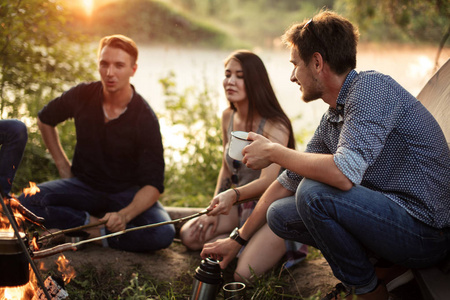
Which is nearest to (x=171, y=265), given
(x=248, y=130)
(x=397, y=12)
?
(x=248, y=130)

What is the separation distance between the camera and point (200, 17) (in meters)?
18.3

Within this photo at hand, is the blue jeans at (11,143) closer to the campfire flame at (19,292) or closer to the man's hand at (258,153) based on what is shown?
the campfire flame at (19,292)

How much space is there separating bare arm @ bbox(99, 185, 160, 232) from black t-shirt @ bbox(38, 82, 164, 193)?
0.06 m

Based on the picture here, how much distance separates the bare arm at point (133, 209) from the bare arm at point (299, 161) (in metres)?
1.28

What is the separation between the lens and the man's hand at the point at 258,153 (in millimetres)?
2422

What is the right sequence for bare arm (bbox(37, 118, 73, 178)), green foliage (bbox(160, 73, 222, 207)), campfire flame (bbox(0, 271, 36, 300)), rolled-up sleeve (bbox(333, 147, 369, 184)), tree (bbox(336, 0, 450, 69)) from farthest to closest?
tree (bbox(336, 0, 450, 69)) → green foliage (bbox(160, 73, 222, 207)) → bare arm (bbox(37, 118, 73, 178)) → campfire flame (bbox(0, 271, 36, 300)) → rolled-up sleeve (bbox(333, 147, 369, 184))

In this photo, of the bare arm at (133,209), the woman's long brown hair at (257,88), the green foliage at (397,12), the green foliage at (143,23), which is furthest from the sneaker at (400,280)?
the green foliage at (143,23)

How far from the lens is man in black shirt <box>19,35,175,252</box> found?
357 centimetres

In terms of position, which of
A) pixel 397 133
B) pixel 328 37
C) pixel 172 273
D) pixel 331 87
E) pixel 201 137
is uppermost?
pixel 328 37

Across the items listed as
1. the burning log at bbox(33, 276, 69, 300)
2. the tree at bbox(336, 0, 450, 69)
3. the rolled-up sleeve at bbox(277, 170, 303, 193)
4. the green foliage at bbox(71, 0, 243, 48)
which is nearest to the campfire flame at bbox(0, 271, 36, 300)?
the burning log at bbox(33, 276, 69, 300)

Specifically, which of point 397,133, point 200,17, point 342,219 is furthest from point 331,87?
point 200,17

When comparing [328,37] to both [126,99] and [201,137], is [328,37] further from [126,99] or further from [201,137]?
[201,137]

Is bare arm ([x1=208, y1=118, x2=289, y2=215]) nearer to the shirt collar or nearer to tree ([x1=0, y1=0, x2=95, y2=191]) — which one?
the shirt collar

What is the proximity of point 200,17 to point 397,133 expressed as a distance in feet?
55.2
